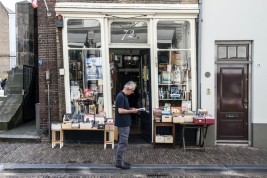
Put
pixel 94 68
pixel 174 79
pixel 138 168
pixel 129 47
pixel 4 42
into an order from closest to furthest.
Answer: pixel 138 168
pixel 129 47
pixel 94 68
pixel 174 79
pixel 4 42

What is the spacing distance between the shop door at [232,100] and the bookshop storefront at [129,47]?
2.68 feet

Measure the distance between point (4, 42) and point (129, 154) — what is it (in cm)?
3084

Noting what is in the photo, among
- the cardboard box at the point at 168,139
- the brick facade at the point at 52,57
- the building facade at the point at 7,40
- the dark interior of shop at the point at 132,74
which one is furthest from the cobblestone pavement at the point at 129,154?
the building facade at the point at 7,40

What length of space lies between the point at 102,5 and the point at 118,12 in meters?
0.50

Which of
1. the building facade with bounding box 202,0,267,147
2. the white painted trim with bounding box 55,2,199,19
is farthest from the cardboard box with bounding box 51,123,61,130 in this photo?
the building facade with bounding box 202,0,267,147

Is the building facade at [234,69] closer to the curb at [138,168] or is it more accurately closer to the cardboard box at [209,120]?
the cardboard box at [209,120]

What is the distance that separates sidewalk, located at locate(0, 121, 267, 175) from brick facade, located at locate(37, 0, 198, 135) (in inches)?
39.7

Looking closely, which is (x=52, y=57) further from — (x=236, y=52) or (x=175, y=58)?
(x=236, y=52)

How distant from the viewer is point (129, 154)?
21.7ft

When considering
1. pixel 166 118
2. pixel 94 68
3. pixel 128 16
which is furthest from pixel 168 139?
pixel 128 16

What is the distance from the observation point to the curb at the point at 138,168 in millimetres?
5605

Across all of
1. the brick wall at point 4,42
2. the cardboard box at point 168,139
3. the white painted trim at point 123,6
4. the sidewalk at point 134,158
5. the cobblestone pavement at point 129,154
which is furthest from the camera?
the brick wall at point 4,42

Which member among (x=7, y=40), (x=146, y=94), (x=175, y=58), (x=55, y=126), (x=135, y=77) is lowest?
(x=55, y=126)

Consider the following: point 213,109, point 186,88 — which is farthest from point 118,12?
point 213,109
